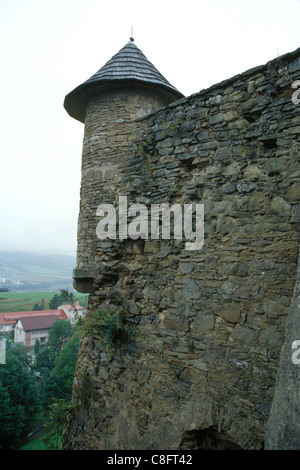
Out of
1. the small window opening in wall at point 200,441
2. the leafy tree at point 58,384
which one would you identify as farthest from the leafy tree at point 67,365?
the small window opening in wall at point 200,441

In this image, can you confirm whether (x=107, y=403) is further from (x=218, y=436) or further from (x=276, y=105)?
(x=276, y=105)

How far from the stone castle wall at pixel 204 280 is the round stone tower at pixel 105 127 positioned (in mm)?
161

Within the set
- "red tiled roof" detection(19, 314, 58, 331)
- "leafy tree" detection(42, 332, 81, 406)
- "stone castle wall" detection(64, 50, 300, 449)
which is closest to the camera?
"stone castle wall" detection(64, 50, 300, 449)

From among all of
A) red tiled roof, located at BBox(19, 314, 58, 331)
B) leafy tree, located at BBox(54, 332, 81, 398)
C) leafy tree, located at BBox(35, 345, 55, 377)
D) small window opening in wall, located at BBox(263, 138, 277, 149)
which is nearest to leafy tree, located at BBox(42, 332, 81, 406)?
leafy tree, located at BBox(54, 332, 81, 398)

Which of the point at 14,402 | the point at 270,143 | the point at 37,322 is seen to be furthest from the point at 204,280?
the point at 37,322

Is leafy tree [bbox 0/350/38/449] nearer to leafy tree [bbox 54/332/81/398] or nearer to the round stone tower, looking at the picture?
leafy tree [bbox 54/332/81/398]

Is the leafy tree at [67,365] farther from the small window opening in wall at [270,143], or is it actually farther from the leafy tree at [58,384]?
the small window opening in wall at [270,143]

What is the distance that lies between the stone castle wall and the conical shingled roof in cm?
97

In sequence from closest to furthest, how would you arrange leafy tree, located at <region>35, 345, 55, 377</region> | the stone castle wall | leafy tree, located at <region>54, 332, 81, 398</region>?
the stone castle wall, leafy tree, located at <region>54, 332, 81, 398</region>, leafy tree, located at <region>35, 345, 55, 377</region>

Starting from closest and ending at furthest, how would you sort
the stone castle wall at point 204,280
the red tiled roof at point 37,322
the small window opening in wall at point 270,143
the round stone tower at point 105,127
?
the stone castle wall at point 204,280 < the small window opening in wall at point 270,143 < the round stone tower at point 105,127 < the red tiled roof at point 37,322

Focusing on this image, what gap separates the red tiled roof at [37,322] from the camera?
166 ft

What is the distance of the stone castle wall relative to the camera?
2.96 m

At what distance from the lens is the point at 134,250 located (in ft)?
14.1

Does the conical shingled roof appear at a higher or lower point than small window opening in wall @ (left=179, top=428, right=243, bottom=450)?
higher
